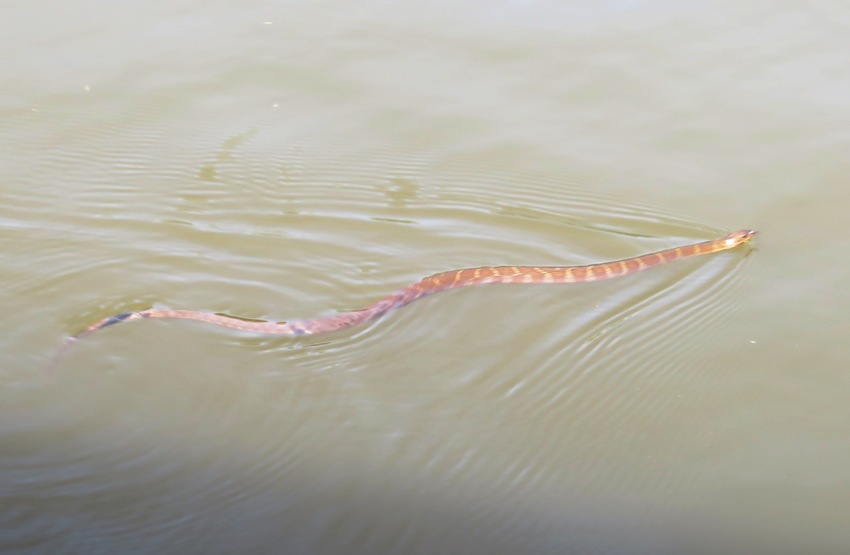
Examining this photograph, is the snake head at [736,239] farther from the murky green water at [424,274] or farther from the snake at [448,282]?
the murky green water at [424,274]

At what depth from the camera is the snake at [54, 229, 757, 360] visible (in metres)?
5.27

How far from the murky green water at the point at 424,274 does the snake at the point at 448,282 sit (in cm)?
10

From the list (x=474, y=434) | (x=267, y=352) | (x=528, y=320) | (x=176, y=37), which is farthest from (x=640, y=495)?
(x=176, y=37)

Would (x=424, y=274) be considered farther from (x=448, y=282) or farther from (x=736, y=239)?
(x=736, y=239)

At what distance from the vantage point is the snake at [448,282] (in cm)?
527

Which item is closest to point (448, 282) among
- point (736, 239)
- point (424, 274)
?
point (424, 274)

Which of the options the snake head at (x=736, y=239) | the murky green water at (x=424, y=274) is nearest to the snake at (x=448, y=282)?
the snake head at (x=736, y=239)

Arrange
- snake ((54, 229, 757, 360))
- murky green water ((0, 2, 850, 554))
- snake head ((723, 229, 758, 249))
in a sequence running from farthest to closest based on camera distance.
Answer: snake head ((723, 229, 758, 249)), snake ((54, 229, 757, 360)), murky green water ((0, 2, 850, 554))

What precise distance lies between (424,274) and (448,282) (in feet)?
0.61

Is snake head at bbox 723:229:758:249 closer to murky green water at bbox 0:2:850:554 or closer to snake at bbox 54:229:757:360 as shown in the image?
snake at bbox 54:229:757:360

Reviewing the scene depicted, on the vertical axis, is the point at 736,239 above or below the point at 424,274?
above

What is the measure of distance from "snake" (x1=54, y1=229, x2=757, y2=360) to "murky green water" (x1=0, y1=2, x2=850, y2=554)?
102mm

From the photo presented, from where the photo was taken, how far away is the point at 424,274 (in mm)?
5754

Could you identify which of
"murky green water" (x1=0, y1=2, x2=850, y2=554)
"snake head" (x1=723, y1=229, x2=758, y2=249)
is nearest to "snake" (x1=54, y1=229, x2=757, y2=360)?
"snake head" (x1=723, y1=229, x2=758, y2=249)
